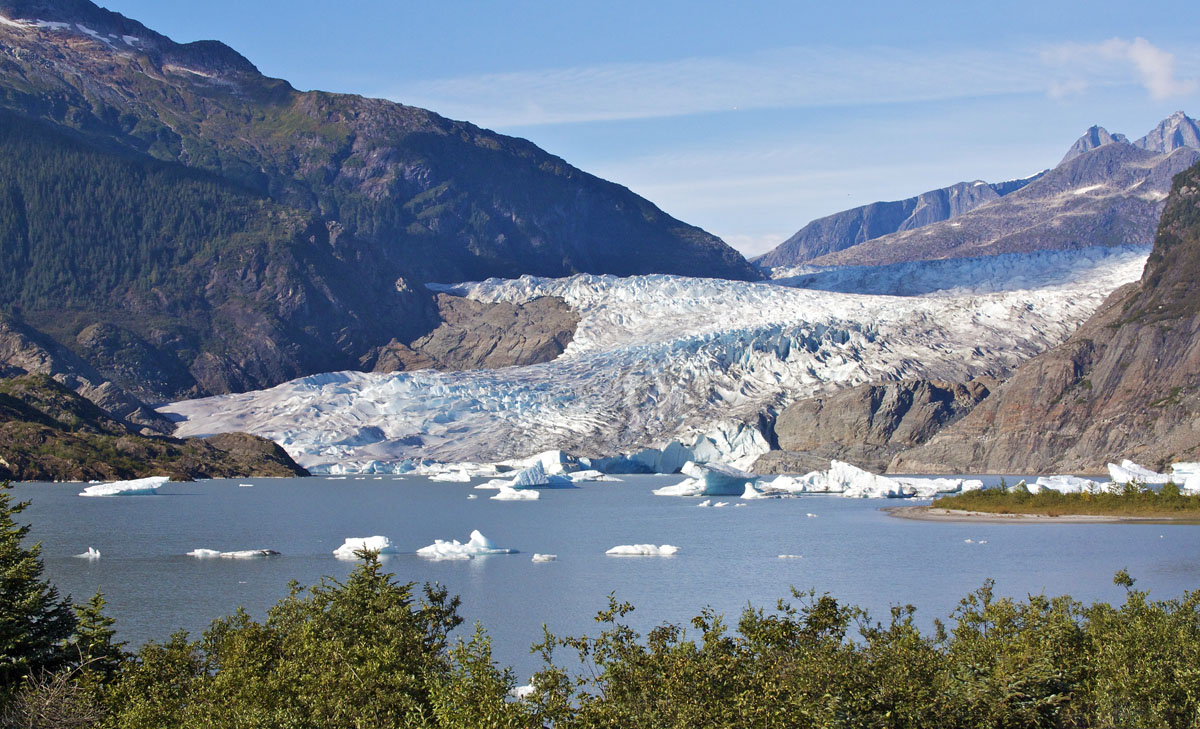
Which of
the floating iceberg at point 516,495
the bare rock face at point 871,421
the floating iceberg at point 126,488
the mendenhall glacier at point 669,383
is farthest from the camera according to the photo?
the mendenhall glacier at point 669,383

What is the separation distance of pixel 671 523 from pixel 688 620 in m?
35.0

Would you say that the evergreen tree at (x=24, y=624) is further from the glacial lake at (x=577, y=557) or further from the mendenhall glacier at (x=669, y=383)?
the mendenhall glacier at (x=669, y=383)

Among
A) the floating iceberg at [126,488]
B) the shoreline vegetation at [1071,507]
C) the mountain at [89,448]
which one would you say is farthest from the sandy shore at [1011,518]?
the mountain at [89,448]

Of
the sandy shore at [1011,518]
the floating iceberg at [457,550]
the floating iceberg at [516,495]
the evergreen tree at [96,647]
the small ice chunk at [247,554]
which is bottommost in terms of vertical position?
the floating iceberg at [516,495]

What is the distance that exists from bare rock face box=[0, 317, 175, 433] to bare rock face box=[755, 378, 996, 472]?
66819 mm

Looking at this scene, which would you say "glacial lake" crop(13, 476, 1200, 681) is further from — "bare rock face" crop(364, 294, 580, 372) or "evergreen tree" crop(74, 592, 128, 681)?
"bare rock face" crop(364, 294, 580, 372)

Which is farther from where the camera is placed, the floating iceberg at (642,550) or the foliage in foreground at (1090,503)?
the foliage in foreground at (1090,503)

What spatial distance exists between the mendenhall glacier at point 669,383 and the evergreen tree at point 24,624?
9965 centimetres

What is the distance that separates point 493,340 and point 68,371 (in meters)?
60.8

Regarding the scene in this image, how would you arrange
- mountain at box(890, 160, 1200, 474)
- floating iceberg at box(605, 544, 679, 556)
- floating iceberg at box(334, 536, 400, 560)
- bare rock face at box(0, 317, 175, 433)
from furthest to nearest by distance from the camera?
1. bare rock face at box(0, 317, 175, 433)
2. mountain at box(890, 160, 1200, 474)
3. floating iceberg at box(605, 544, 679, 556)
4. floating iceberg at box(334, 536, 400, 560)

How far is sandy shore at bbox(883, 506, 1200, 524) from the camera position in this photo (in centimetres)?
6581

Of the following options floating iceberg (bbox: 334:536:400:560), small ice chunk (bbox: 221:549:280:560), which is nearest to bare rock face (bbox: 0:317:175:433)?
small ice chunk (bbox: 221:549:280:560)

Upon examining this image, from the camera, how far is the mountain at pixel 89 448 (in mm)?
97000

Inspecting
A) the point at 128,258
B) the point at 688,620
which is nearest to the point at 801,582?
the point at 688,620
